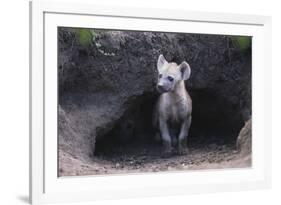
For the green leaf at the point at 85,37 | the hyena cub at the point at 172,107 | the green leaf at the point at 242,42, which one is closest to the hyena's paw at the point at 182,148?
the hyena cub at the point at 172,107

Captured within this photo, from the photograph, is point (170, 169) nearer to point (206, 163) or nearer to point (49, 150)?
point (206, 163)

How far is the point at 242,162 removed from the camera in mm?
3494

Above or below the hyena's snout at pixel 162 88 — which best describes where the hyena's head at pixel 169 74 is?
above

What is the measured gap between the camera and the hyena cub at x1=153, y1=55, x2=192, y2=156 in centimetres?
331

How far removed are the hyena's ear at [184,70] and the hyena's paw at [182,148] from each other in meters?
0.39

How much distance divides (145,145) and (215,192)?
54 centimetres

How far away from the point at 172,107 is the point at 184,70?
0.24 m

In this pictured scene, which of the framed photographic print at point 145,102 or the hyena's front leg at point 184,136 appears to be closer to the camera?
the framed photographic print at point 145,102

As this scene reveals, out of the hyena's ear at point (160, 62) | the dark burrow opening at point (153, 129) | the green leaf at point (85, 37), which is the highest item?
the green leaf at point (85, 37)

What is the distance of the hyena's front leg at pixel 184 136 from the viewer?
3361mm

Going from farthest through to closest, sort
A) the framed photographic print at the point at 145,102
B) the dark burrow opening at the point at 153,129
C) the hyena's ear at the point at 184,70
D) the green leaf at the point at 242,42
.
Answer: the green leaf at the point at 242,42, the hyena's ear at the point at 184,70, the dark burrow opening at the point at 153,129, the framed photographic print at the point at 145,102

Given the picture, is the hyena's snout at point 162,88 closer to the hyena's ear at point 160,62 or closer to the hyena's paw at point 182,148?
the hyena's ear at point 160,62

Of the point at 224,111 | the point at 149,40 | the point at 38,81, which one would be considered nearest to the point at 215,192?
the point at 224,111

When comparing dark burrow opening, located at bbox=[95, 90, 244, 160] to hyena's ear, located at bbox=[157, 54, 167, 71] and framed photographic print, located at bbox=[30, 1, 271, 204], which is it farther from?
hyena's ear, located at bbox=[157, 54, 167, 71]
